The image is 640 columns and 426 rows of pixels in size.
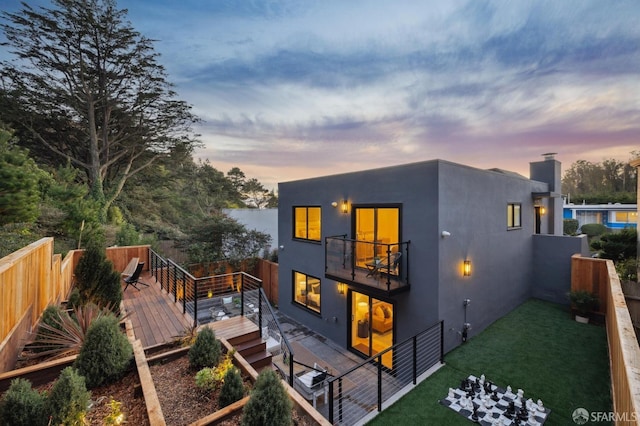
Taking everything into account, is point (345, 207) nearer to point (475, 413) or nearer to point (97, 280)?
point (475, 413)

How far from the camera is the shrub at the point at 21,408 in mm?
2254

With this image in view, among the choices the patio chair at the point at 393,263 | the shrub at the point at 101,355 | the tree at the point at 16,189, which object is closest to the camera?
the shrub at the point at 101,355

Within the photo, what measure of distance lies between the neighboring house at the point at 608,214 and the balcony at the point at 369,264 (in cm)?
2354

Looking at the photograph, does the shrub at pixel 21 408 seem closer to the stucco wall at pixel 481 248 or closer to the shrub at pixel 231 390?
the shrub at pixel 231 390

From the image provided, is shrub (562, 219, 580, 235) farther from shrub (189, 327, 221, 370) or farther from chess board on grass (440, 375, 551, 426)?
shrub (189, 327, 221, 370)

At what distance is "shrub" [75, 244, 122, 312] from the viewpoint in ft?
17.9

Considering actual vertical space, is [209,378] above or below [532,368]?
above

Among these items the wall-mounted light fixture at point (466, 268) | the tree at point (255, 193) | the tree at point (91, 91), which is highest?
the tree at point (91, 91)

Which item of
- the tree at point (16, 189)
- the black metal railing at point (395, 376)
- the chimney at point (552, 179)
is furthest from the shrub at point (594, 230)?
the tree at point (16, 189)

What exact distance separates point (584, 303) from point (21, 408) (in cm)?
1159

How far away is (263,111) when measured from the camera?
12.7 meters

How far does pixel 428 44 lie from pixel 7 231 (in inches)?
537

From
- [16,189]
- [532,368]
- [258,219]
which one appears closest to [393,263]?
[532,368]

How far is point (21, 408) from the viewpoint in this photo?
2.29 metres
